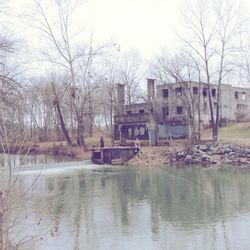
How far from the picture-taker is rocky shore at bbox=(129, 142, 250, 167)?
29.3 metres

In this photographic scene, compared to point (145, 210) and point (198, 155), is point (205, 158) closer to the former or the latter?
point (198, 155)

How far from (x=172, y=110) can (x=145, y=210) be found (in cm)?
3752

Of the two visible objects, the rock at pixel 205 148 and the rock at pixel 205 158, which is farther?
the rock at pixel 205 148

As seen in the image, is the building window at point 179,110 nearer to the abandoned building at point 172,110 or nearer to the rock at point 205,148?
the abandoned building at point 172,110

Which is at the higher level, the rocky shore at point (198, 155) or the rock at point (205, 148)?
the rock at point (205, 148)

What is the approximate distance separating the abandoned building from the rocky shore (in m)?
5.00

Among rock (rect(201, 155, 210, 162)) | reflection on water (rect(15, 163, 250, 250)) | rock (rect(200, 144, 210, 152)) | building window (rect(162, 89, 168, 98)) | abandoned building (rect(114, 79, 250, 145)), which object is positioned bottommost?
reflection on water (rect(15, 163, 250, 250))

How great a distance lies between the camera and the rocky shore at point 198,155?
1155 inches

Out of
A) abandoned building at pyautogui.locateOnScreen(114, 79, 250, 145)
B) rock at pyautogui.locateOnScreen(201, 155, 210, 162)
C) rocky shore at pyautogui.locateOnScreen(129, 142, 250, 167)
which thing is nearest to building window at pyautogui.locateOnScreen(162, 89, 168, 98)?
abandoned building at pyautogui.locateOnScreen(114, 79, 250, 145)

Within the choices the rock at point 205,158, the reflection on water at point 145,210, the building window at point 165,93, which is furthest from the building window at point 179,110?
the reflection on water at point 145,210

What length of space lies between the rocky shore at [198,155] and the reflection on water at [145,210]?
4.67 m

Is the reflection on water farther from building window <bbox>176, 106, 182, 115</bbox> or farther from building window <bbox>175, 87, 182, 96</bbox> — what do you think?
building window <bbox>176, 106, 182, 115</bbox>

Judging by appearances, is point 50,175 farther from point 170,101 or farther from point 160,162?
point 170,101

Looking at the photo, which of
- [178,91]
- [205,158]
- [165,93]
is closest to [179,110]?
[165,93]
